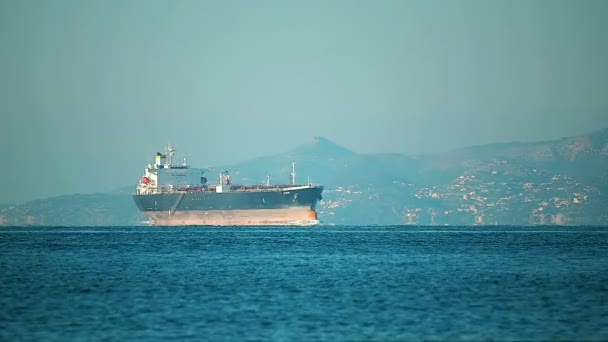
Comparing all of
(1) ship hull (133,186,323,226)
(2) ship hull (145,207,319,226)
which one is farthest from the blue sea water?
(2) ship hull (145,207,319,226)

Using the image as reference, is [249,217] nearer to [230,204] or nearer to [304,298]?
[230,204]

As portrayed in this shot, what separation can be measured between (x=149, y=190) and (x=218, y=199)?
2581 centimetres

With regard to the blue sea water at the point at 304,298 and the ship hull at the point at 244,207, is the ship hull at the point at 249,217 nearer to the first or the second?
the ship hull at the point at 244,207

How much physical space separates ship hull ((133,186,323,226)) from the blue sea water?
8635 cm

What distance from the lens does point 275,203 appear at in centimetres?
→ 16050

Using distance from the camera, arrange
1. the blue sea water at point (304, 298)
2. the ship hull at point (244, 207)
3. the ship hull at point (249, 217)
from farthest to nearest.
Result: the ship hull at point (249, 217)
the ship hull at point (244, 207)
the blue sea water at point (304, 298)

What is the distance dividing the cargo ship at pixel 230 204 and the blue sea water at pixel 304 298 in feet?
284

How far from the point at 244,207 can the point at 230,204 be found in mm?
2390

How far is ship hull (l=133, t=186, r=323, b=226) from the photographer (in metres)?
161

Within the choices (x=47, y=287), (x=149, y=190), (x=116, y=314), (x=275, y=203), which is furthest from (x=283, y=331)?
(x=149, y=190)

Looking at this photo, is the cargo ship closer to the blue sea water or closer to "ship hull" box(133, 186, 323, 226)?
"ship hull" box(133, 186, 323, 226)

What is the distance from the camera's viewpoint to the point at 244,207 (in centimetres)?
16300

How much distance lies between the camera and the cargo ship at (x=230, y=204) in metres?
161

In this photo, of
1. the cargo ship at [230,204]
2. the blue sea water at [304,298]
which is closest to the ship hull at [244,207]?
the cargo ship at [230,204]
